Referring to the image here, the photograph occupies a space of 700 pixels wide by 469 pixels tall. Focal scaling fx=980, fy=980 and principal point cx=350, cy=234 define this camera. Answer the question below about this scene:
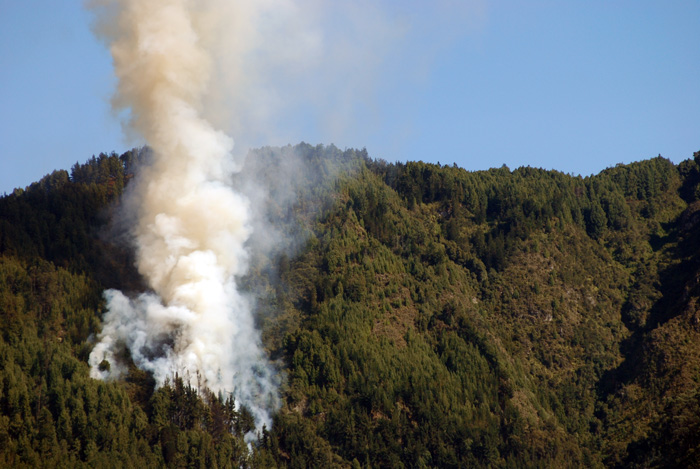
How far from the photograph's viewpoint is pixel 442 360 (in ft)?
598

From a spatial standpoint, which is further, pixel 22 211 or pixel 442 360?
pixel 22 211

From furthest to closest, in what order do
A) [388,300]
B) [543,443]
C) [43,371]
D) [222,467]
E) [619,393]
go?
1. [388,300]
2. [619,393]
3. [543,443]
4. [43,371]
5. [222,467]

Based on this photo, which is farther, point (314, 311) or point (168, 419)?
point (314, 311)

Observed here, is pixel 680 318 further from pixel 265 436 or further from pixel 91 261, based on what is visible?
pixel 91 261

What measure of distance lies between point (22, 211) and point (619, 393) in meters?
121

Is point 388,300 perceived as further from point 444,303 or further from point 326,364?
point 326,364

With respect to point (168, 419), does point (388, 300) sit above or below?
above

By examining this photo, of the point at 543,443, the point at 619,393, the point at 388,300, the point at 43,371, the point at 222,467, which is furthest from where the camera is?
the point at 388,300

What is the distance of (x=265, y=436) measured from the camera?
506 ft

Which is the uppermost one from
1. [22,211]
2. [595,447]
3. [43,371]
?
[22,211]

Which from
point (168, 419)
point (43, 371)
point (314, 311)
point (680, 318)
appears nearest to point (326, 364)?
point (314, 311)

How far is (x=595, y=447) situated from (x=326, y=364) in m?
49.0

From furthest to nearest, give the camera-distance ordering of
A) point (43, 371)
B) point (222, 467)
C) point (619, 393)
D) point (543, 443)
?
point (619, 393) → point (543, 443) → point (43, 371) → point (222, 467)

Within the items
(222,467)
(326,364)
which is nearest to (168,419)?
(222,467)
